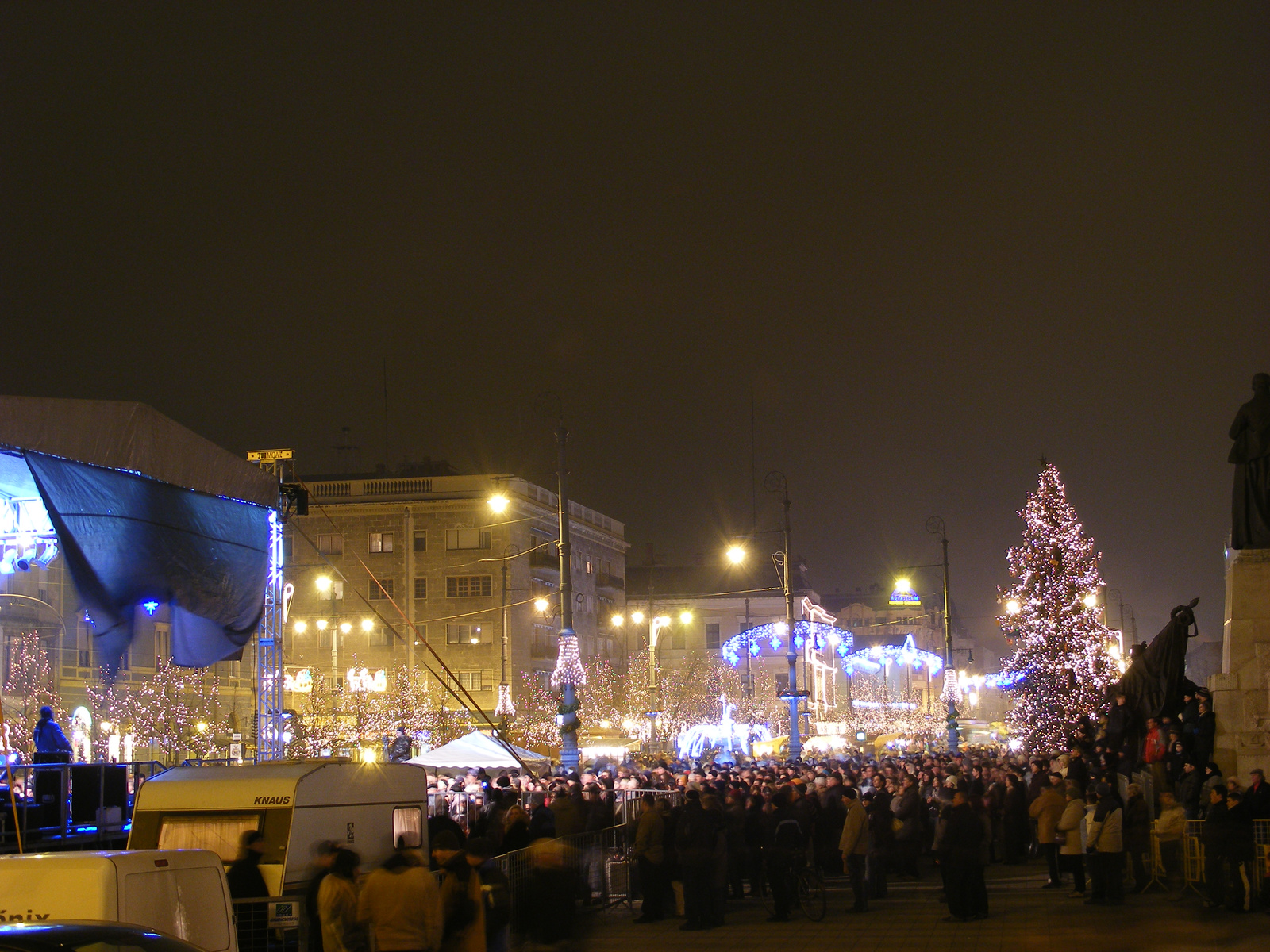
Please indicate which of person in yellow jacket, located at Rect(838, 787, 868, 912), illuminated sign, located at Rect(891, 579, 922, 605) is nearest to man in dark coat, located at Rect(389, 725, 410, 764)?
person in yellow jacket, located at Rect(838, 787, 868, 912)

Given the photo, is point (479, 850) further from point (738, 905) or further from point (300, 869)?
point (738, 905)

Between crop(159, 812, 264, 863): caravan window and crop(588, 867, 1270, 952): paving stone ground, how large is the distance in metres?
4.25

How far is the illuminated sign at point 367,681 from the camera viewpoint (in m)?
52.5

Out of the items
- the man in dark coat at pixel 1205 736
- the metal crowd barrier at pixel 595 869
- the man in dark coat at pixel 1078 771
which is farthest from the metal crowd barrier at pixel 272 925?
the man in dark coat at pixel 1078 771

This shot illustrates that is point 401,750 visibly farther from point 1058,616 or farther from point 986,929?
point 1058,616

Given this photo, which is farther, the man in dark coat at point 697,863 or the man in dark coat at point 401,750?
the man in dark coat at point 401,750

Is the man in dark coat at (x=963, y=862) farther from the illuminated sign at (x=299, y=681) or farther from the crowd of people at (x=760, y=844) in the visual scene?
the illuminated sign at (x=299, y=681)

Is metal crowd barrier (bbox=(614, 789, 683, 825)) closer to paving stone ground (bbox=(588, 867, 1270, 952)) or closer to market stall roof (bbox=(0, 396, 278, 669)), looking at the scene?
paving stone ground (bbox=(588, 867, 1270, 952))

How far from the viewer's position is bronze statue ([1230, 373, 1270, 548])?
60.0ft

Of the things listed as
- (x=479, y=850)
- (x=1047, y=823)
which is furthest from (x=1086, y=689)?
(x=479, y=850)

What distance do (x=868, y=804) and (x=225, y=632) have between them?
8.54 metres

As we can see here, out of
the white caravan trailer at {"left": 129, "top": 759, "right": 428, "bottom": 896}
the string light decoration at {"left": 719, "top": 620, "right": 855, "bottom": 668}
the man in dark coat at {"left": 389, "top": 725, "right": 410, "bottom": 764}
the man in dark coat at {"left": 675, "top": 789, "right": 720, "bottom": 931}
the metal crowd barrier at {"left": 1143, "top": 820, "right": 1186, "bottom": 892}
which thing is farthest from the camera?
the string light decoration at {"left": 719, "top": 620, "right": 855, "bottom": 668}

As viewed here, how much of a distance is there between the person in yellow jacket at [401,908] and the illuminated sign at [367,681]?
4179cm

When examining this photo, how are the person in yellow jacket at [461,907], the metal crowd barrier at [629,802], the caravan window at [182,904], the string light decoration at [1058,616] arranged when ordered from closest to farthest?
the caravan window at [182,904], the person in yellow jacket at [461,907], the metal crowd barrier at [629,802], the string light decoration at [1058,616]
